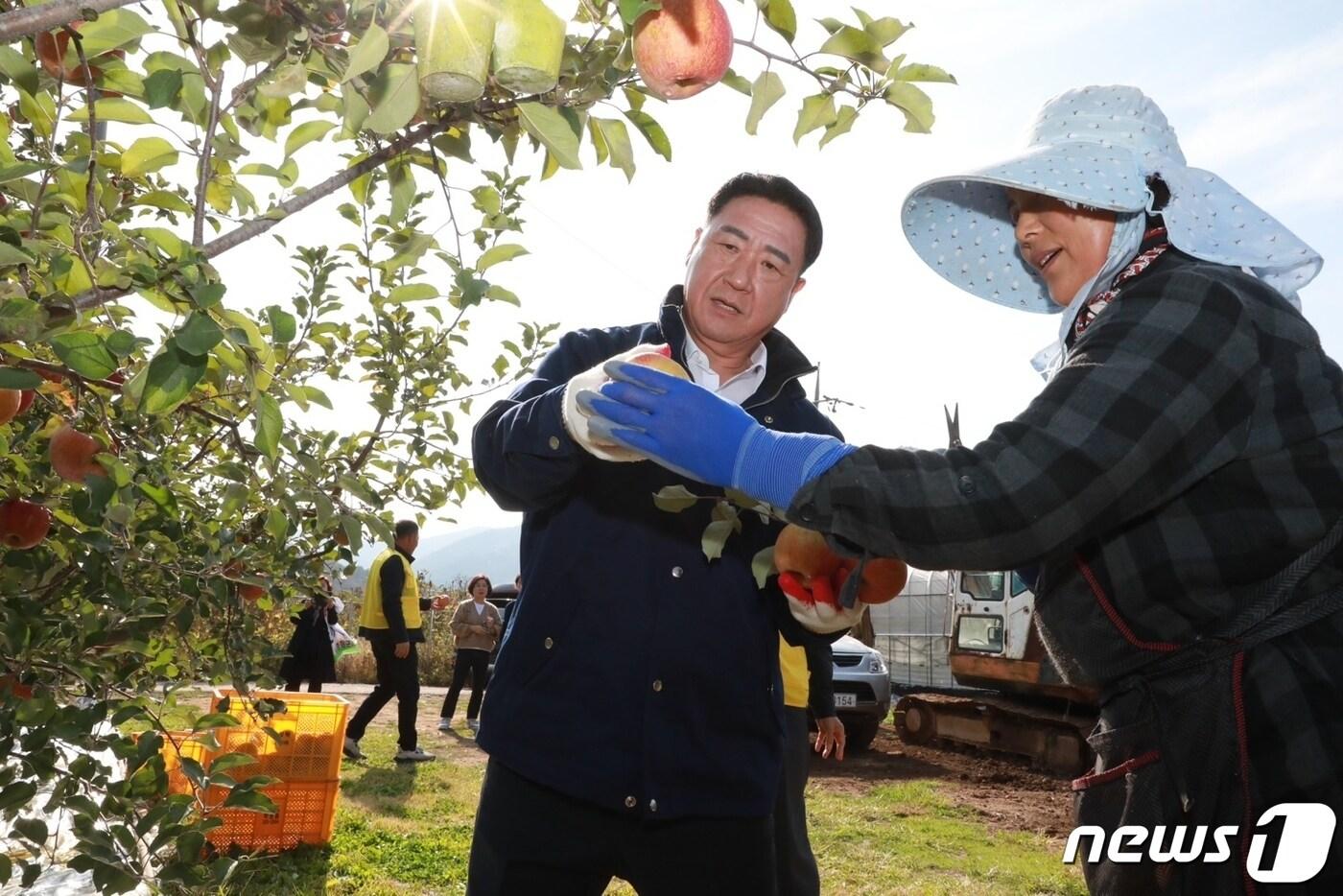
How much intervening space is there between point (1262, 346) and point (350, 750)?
23.8 feet

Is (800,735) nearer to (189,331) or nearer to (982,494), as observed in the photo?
(982,494)

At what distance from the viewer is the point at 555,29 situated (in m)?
0.66

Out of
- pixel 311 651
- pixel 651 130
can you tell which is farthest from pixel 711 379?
pixel 311 651

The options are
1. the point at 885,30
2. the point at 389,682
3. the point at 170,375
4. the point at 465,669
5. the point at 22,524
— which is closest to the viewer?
the point at 170,375

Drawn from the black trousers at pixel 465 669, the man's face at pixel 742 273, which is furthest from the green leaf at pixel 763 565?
the black trousers at pixel 465 669

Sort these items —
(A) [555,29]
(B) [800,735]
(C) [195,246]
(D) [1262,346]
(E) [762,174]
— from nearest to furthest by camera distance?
1. (A) [555,29]
2. (C) [195,246]
3. (D) [1262,346]
4. (E) [762,174]
5. (B) [800,735]

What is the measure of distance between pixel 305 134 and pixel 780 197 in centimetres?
102

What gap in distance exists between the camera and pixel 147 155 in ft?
4.28

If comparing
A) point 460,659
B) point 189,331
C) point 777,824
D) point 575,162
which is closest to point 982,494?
point 575,162

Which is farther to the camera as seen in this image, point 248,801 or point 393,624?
point 393,624

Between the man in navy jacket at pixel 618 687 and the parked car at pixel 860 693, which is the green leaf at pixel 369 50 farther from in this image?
the parked car at pixel 860 693

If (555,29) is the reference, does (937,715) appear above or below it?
below

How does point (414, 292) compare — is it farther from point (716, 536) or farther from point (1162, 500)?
point (1162, 500)

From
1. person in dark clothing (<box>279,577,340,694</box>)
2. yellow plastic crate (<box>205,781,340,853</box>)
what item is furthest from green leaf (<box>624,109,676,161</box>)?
person in dark clothing (<box>279,577,340,694</box>)
